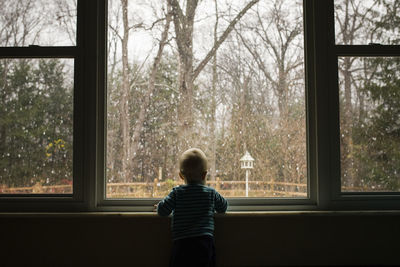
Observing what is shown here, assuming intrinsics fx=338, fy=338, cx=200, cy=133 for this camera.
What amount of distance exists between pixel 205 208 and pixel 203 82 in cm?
80

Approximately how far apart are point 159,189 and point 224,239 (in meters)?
0.50

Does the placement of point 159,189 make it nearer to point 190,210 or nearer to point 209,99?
point 190,210

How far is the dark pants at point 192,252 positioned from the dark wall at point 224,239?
9.6 inches

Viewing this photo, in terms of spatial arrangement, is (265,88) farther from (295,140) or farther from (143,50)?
(143,50)

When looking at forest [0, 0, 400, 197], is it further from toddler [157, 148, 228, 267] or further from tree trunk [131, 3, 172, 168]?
toddler [157, 148, 228, 267]

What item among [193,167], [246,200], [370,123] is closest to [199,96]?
[193,167]

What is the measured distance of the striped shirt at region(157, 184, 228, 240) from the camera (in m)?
1.80

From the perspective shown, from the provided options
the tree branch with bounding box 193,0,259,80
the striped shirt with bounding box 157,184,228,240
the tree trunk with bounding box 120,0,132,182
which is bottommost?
the striped shirt with bounding box 157,184,228,240

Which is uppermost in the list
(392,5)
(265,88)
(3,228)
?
(392,5)

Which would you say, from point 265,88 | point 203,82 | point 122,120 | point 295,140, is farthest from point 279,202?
point 122,120

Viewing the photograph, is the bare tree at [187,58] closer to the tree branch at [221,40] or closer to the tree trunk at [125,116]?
the tree branch at [221,40]

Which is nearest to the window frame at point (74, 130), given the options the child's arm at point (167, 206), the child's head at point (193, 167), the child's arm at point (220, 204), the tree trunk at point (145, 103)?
the tree trunk at point (145, 103)

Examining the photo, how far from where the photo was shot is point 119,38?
2.17m

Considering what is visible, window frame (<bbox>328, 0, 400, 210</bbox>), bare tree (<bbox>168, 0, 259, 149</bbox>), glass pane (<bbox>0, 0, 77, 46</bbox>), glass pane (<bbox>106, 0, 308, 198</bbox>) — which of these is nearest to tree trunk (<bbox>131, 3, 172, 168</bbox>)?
glass pane (<bbox>106, 0, 308, 198</bbox>)
